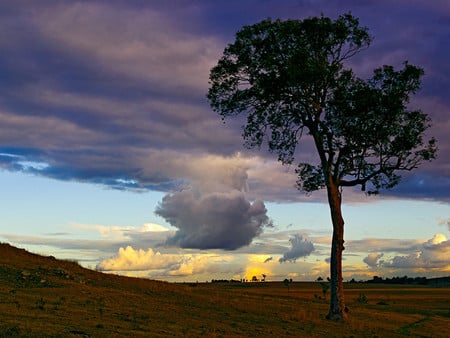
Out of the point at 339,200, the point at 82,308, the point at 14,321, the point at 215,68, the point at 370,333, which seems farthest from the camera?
the point at 215,68

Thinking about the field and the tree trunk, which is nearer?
the field

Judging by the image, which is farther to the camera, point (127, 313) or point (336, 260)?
point (336, 260)

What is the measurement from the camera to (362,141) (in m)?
51.7

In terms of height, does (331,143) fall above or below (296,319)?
above

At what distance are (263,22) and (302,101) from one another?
819 cm

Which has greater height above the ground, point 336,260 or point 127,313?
point 336,260

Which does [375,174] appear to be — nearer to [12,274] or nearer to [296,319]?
[296,319]

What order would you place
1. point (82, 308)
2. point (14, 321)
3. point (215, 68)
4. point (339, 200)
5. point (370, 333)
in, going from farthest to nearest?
point (215, 68)
point (339, 200)
point (370, 333)
point (82, 308)
point (14, 321)

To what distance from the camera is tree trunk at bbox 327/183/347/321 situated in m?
47.6

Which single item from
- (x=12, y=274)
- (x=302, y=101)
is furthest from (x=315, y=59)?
(x=12, y=274)

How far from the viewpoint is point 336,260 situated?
4850cm

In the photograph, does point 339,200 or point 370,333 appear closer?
point 370,333

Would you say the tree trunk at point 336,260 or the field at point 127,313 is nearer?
the field at point 127,313

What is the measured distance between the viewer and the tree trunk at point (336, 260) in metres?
47.6
